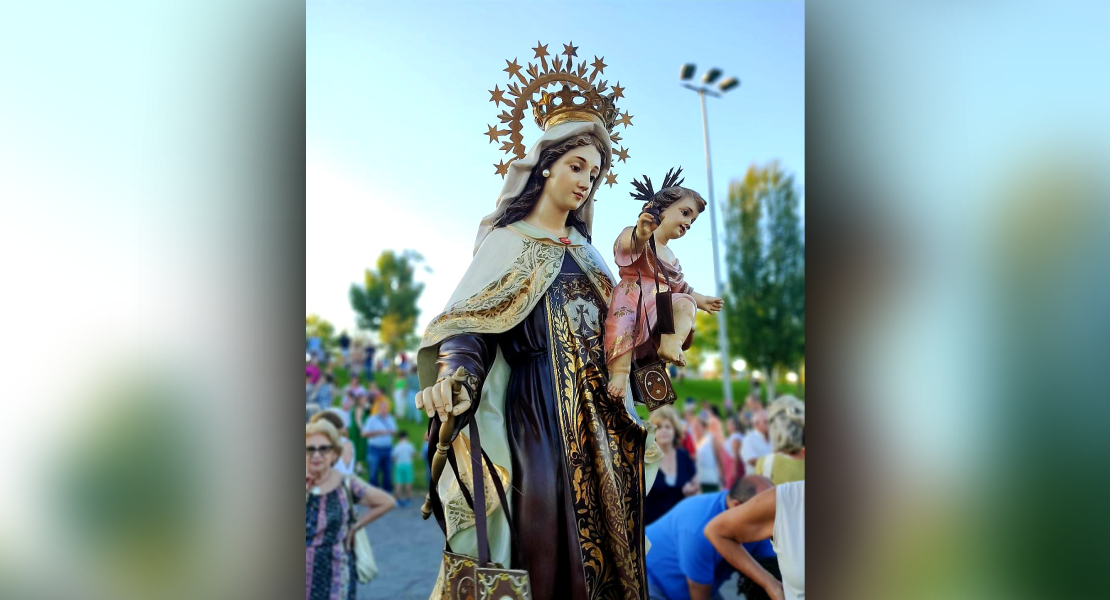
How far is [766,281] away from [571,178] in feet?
9.22

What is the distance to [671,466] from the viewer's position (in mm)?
4730

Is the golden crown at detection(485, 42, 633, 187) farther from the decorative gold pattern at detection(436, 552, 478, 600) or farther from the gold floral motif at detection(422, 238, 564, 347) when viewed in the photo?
the decorative gold pattern at detection(436, 552, 478, 600)

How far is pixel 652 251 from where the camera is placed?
10.8ft

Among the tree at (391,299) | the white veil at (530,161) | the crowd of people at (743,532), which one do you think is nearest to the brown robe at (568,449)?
the white veil at (530,161)

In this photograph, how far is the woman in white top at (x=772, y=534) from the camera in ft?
12.8

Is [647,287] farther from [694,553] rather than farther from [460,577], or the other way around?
[694,553]

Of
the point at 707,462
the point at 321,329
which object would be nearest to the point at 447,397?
the point at 321,329

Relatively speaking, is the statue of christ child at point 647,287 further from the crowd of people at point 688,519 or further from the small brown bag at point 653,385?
the crowd of people at point 688,519
